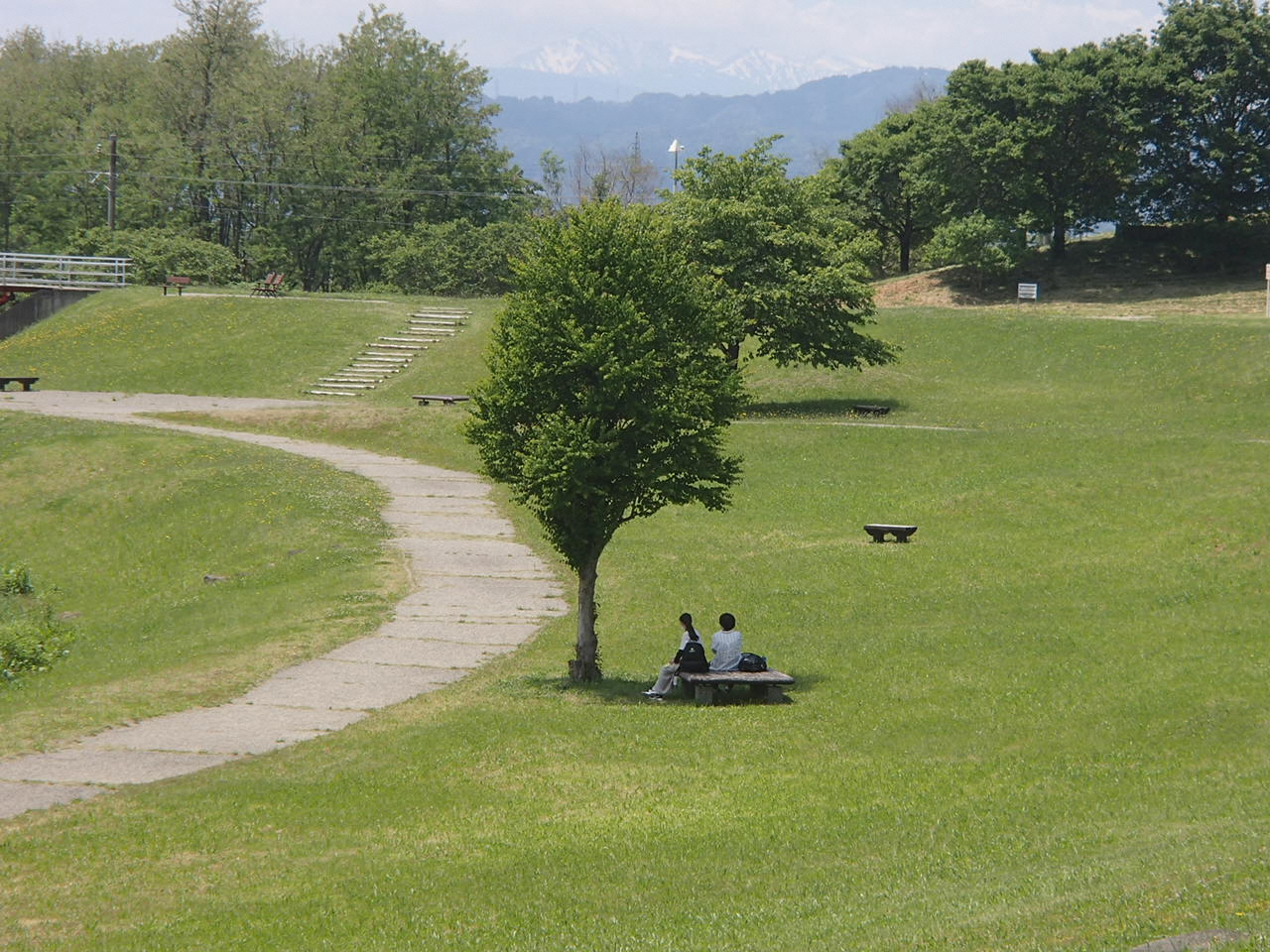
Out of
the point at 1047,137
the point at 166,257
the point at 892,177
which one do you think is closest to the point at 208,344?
the point at 166,257

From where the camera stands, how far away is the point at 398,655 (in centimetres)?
2230

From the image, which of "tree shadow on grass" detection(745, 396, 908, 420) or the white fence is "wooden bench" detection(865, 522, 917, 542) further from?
the white fence

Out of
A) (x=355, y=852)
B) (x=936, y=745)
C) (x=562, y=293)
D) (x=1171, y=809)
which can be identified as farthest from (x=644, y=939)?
(x=562, y=293)

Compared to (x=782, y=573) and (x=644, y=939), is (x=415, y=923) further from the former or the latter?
(x=782, y=573)

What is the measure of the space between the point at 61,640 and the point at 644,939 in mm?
18251

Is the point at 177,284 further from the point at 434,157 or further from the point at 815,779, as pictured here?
the point at 815,779

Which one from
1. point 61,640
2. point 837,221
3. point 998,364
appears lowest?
point 61,640

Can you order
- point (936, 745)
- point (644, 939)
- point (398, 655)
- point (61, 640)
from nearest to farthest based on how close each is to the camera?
point (644, 939), point (936, 745), point (398, 655), point (61, 640)

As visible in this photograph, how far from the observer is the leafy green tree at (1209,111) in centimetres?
6769

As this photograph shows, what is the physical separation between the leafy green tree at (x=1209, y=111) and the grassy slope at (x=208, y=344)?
116 ft

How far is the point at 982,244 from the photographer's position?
213 ft

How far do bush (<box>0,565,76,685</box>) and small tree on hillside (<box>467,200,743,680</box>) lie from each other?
31.5ft

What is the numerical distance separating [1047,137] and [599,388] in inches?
2097

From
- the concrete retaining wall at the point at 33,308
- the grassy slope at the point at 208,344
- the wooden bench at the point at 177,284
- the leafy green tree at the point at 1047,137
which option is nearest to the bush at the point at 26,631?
the grassy slope at the point at 208,344
